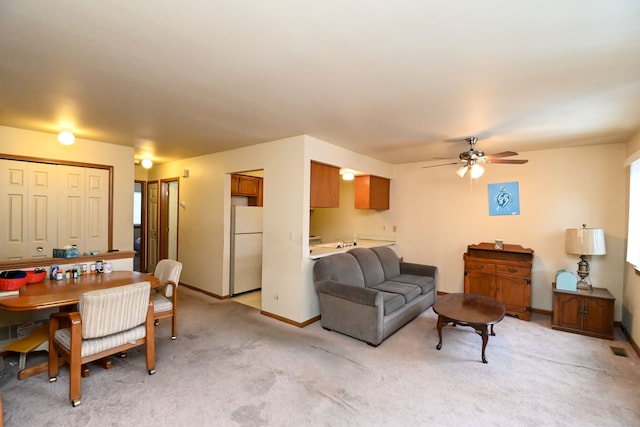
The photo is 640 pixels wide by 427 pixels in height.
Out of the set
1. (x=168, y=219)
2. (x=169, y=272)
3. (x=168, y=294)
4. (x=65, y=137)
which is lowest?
(x=168, y=294)

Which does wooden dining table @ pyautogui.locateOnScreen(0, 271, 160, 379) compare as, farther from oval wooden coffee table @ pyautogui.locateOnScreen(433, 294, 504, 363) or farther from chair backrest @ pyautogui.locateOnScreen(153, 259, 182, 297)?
oval wooden coffee table @ pyautogui.locateOnScreen(433, 294, 504, 363)

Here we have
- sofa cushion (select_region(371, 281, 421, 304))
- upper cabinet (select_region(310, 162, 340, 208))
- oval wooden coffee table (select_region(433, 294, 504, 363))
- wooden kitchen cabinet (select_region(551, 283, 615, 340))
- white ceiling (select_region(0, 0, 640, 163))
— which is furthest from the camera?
upper cabinet (select_region(310, 162, 340, 208))

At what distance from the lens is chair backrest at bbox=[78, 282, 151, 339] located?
7.14 feet

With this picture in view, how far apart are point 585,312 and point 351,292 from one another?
2.96 meters

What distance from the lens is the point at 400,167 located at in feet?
18.8

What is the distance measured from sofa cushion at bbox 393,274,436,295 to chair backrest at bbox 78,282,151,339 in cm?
341

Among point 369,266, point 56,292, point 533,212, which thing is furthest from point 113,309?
point 533,212

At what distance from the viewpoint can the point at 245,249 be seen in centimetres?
512

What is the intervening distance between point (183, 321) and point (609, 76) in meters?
4.90

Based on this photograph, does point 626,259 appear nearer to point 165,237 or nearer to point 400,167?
point 400,167

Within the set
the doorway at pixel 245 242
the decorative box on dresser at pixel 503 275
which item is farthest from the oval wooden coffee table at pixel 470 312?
the doorway at pixel 245 242

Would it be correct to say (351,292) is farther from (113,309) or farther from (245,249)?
(245,249)

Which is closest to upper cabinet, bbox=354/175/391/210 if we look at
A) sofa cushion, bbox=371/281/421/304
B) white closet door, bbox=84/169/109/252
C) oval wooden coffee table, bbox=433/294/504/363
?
sofa cushion, bbox=371/281/421/304

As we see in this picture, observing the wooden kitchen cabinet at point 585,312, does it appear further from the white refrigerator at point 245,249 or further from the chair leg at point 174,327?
Answer: the chair leg at point 174,327
